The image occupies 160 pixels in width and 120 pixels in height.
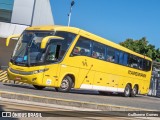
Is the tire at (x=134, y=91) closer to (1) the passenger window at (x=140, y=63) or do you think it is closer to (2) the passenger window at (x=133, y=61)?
(1) the passenger window at (x=140, y=63)

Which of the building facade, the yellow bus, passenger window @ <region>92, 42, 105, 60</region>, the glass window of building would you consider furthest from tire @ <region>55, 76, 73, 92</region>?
the glass window of building

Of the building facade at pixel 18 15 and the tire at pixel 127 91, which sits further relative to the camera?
the building facade at pixel 18 15

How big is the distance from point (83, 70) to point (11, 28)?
19.0 metres

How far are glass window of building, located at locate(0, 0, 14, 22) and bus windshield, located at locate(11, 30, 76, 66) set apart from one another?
801 inches

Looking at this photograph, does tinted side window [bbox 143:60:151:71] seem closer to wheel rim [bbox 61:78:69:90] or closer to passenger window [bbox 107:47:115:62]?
passenger window [bbox 107:47:115:62]

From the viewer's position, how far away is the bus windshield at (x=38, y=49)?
662 inches

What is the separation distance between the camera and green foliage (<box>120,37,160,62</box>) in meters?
56.6

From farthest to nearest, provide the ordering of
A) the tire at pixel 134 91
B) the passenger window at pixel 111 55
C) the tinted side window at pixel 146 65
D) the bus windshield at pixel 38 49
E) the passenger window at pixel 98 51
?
the tinted side window at pixel 146 65
the tire at pixel 134 91
the passenger window at pixel 111 55
the passenger window at pixel 98 51
the bus windshield at pixel 38 49

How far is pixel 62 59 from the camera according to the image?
17344 millimetres

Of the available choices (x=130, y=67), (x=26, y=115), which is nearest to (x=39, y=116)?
(x=26, y=115)

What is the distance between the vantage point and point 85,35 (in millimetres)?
18703

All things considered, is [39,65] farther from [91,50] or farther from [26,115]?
[26,115]

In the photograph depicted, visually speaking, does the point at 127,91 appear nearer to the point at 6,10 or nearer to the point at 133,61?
the point at 133,61

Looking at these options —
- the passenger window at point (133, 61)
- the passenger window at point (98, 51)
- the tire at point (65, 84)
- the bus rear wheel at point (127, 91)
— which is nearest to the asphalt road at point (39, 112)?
the tire at point (65, 84)
